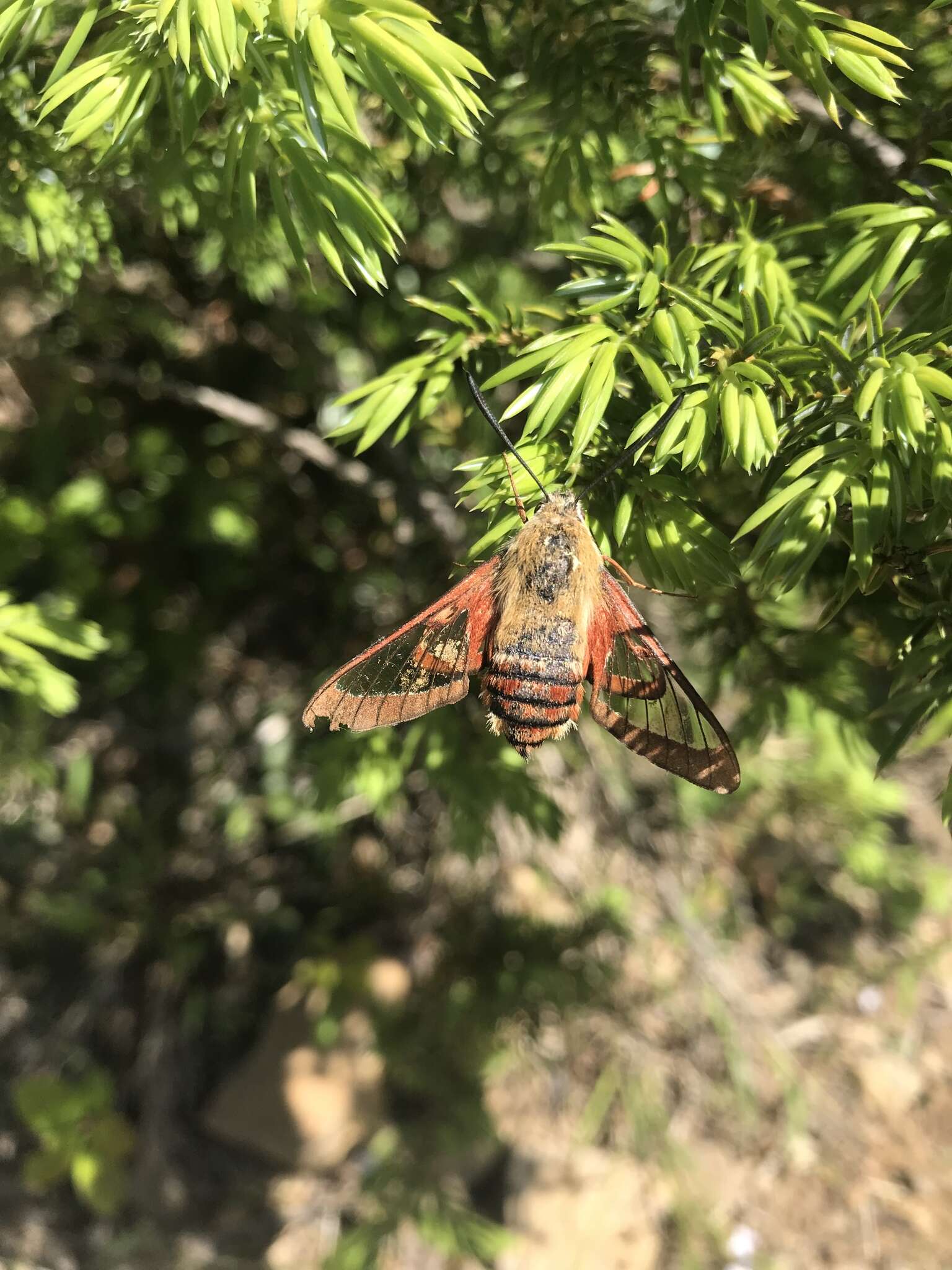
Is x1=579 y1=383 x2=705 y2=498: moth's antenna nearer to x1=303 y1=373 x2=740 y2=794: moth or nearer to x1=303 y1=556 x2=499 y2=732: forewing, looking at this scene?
x1=303 y1=373 x2=740 y2=794: moth

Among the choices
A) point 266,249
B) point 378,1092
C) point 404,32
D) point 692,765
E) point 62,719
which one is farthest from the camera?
point 378,1092

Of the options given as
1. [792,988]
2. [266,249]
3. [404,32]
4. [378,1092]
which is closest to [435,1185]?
[378,1092]

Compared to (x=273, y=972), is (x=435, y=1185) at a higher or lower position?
higher

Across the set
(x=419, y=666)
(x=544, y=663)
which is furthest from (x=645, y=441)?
(x=419, y=666)

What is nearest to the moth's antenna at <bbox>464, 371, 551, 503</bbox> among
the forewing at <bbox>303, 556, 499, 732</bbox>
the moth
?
the moth

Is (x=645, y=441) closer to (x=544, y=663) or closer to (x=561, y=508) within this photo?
(x=561, y=508)

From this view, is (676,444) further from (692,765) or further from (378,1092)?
(378,1092)

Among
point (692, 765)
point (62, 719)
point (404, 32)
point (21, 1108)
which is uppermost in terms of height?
point (404, 32)

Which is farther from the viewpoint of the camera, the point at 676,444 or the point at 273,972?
the point at 273,972
